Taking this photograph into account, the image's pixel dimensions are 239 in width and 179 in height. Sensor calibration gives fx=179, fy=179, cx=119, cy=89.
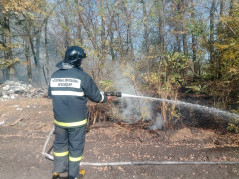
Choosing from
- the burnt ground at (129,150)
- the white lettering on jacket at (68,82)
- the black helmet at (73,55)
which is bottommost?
the burnt ground at (129,150)

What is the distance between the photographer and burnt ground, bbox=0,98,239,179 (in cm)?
303

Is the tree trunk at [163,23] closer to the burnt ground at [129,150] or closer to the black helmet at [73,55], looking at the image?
the burnt ground at [129,150]

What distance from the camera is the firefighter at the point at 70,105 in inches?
102

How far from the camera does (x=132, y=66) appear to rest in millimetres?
4594

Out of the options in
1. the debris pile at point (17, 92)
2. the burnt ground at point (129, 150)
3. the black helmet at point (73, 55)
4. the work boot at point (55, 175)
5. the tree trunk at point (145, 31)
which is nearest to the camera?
the black helmet at point (73, 55)

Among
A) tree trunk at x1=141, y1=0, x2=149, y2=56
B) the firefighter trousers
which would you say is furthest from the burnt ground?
tree trunk at x1=141, y1=0, x2=149, y2=56

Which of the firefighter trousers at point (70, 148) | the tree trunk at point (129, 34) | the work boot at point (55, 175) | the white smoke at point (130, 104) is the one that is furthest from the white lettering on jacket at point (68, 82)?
the tree trunk at point (129, 34)

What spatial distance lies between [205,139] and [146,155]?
5.08 feet

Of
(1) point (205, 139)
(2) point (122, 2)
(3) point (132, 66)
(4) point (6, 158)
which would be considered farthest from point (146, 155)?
(2) point (122, 2)

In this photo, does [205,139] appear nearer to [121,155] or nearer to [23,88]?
[121,155]

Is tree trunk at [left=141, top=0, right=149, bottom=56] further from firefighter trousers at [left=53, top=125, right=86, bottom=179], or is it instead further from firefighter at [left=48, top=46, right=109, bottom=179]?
firefighter trousers at [left=53, top=125, right=86, bottom=179]

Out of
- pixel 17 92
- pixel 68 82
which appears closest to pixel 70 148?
pixel 68 82

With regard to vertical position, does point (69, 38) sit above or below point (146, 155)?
above

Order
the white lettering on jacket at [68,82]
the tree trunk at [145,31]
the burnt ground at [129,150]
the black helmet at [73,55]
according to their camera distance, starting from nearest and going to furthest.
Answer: the white lettering on jacket at [68,82] → the black helmet at [73,55] → the burnt ground at [129,150] → the tree trunk at [145,31]
